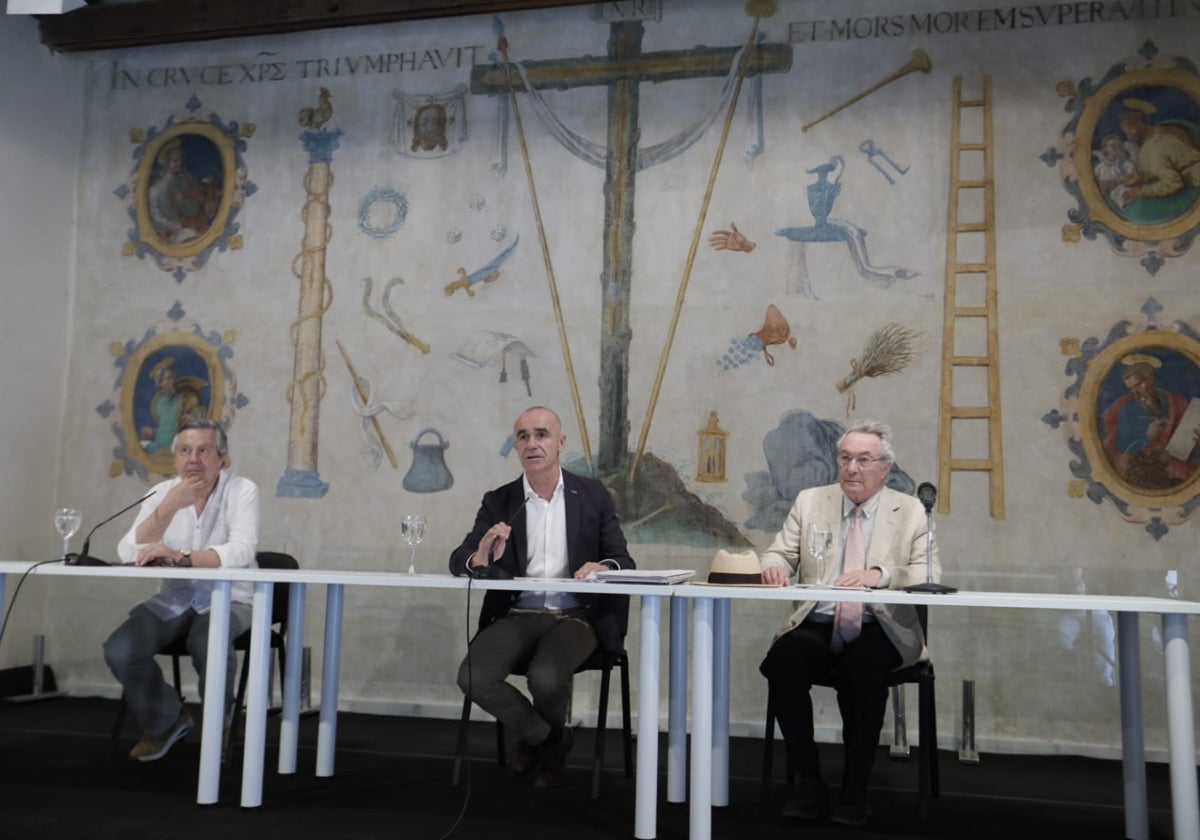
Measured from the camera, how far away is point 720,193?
18.2 feet

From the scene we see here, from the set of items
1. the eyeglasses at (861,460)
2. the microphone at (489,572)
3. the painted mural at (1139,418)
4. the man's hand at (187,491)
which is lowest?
the microphone at (489,572)

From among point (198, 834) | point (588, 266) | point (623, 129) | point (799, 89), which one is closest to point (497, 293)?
point (588, 266)

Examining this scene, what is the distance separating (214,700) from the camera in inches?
135

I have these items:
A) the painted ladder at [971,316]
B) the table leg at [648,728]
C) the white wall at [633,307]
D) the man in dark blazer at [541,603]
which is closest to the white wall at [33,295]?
the white wall at [633,307]

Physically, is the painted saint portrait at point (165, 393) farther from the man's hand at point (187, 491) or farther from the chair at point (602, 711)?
the chair at point (602, 711)

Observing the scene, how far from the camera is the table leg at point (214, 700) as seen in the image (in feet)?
11.2

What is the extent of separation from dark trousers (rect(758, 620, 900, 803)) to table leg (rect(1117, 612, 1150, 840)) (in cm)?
65

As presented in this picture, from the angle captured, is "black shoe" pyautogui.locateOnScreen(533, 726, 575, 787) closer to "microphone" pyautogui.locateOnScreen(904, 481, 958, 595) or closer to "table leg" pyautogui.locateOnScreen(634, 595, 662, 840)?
"table leg" pyautogui.locateOnScreen(634, 595, 662, 840)

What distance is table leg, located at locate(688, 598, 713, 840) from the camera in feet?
9.82

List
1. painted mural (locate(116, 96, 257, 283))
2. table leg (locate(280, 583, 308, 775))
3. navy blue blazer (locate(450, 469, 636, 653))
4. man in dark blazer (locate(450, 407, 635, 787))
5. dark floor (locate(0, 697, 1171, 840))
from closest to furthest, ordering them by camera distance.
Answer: dark floor (locate(0, 697, 1171, 840))
man in dark blazer (locate(450, 407, 635, 787))
table leg (locate(280, 583, 308, 775))
navy blue blazer (locate(450, 469, 636, 653))
painted mural (locate(116, 96, 257, 283))

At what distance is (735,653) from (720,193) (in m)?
2.11

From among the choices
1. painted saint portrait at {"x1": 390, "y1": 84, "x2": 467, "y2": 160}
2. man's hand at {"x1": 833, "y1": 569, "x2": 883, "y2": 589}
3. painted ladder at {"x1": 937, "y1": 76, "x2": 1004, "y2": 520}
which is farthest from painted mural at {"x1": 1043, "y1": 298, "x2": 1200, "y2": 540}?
painted saint portrait at {"x1": 390, "y1": 84, "x2": 467, "y2": 160}

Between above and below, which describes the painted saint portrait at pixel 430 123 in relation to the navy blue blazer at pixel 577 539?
above

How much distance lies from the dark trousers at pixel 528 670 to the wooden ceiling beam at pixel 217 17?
3.30 meters
